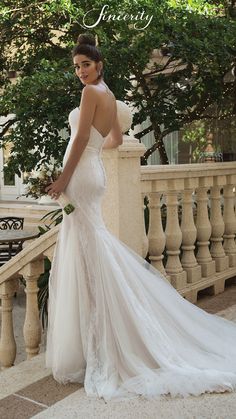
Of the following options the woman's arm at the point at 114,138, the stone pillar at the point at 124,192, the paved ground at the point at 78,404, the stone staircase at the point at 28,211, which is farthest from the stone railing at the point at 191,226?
the stone staircase at the point at 28,211

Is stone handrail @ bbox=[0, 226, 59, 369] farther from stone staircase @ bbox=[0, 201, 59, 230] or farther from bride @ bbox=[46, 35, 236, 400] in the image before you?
stone staircase @ bbox=[0, 201, 59, 230]

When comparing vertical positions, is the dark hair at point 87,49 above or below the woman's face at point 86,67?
above

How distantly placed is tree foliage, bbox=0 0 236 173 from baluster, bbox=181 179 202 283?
3.96 ft

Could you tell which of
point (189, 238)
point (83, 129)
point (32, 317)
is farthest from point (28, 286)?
Result: point (189, 238)

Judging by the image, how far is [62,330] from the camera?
240 centimetres

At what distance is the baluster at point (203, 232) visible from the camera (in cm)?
362

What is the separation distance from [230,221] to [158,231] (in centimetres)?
90

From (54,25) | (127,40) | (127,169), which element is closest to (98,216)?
(127,169)

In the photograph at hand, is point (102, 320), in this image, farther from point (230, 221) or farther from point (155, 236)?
point (230, 221)

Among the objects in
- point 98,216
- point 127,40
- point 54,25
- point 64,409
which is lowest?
point 64,409

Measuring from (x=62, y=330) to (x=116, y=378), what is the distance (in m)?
0.35

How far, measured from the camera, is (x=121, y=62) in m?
4.21

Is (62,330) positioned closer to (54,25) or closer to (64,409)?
(64,409)

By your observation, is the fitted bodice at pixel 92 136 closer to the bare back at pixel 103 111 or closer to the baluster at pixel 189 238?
the bare back at pixel 103 111
